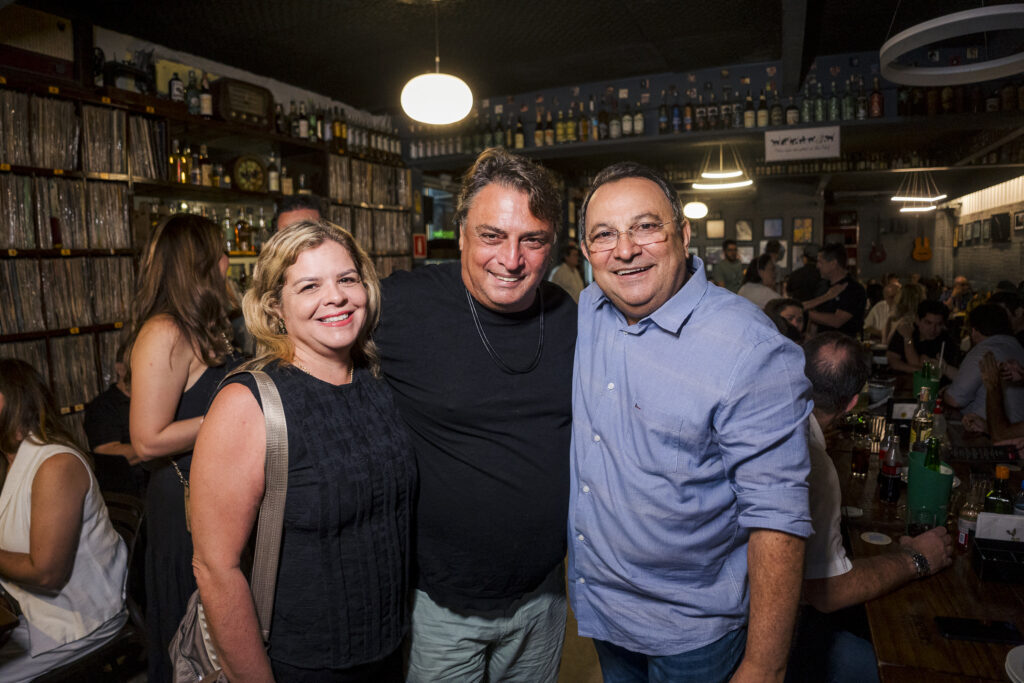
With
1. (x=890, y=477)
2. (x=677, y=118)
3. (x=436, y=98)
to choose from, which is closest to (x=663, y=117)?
(x=677, y=118)

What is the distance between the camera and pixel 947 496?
2.07 meters

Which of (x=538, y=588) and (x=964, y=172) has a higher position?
(x=964, y=172)

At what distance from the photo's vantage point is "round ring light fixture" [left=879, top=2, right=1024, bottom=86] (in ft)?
8.60

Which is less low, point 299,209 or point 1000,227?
point 1000,227

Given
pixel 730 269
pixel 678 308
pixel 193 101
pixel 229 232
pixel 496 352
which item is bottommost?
pixel 496 352

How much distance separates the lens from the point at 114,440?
306 centimetres

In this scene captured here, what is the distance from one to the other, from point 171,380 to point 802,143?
5.79m

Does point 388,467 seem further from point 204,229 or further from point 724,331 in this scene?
point 204,229

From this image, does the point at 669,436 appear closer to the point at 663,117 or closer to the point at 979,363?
the point at 979,363

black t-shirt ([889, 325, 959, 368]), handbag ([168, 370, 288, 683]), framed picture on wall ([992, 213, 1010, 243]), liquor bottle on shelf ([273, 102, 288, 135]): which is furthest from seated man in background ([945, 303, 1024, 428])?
liquor bottle on shelf ([273, 102, 288, 135])

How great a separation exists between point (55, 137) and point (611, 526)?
3.99 meters

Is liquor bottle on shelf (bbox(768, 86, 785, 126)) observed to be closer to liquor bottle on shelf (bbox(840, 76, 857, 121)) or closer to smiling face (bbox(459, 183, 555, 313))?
liquor bottle on shelf (bbox(840, 76, 857, 121))

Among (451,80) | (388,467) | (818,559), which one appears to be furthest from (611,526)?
(451,80)

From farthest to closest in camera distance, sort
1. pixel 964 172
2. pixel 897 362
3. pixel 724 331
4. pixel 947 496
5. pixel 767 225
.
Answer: pixel 767 225
pixel 964 172
pixel 897 362
pixel 947 496
pixel 724 331
